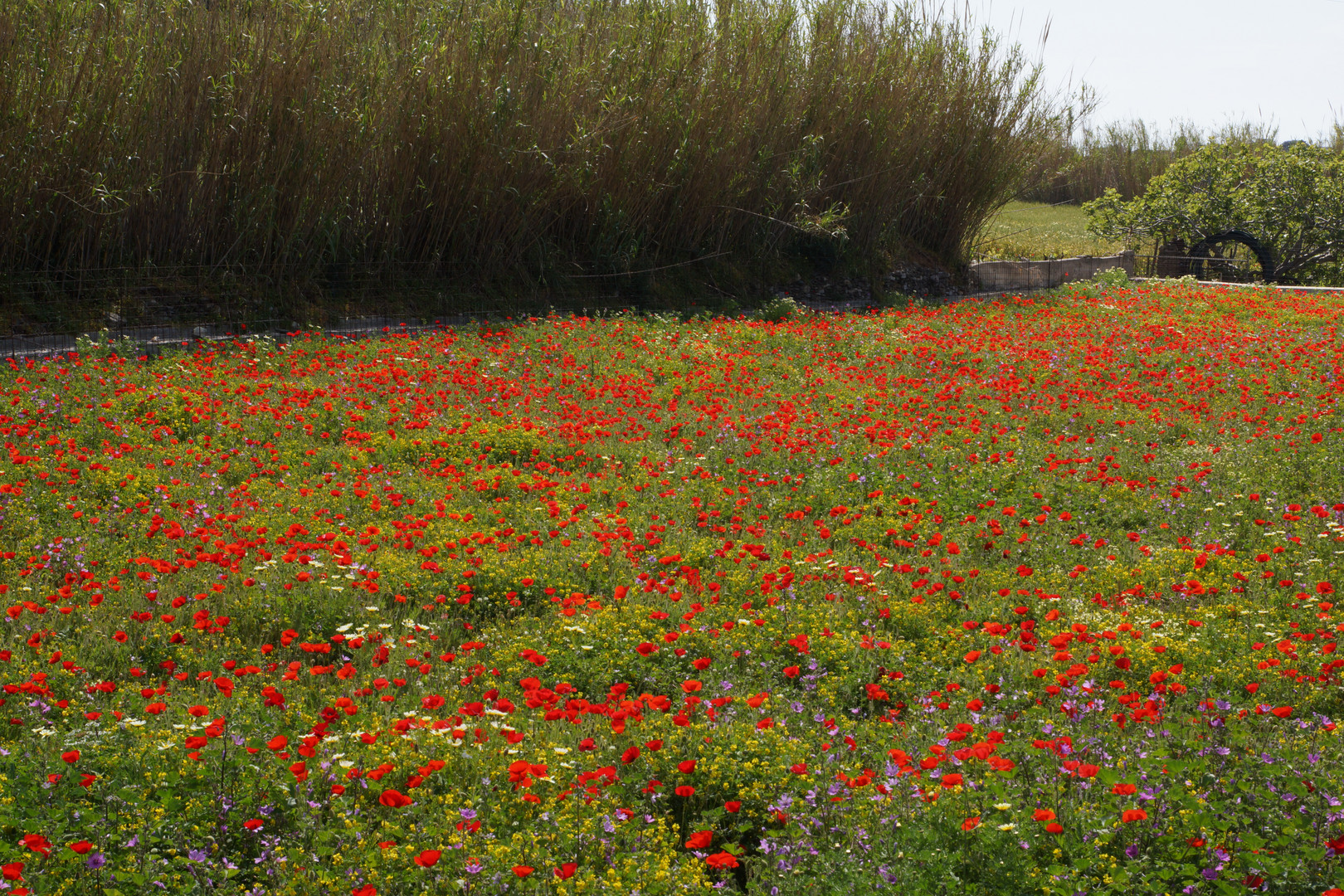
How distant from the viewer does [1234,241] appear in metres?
20.9

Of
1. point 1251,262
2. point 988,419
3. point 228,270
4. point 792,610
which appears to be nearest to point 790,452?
point 988,419

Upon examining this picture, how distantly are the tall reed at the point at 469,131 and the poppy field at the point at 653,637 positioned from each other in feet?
6.45

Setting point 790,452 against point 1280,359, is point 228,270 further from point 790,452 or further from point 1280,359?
point 1280,359

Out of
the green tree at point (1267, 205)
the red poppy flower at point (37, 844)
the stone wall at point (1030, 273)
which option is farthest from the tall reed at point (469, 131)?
the red poppy flower at point (37, 844)

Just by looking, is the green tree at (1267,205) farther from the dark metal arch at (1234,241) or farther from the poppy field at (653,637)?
the poppy field at (653,637)

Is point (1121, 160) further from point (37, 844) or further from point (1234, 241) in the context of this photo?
point (37, 844)

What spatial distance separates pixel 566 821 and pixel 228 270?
8763 mm

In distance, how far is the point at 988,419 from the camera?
734cm

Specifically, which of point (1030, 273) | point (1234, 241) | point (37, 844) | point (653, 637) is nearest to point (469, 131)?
point (653, 637)

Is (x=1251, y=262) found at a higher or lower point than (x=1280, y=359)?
higher

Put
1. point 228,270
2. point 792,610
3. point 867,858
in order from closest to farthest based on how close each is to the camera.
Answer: point 867,858 → point 792,610 → point 228,270

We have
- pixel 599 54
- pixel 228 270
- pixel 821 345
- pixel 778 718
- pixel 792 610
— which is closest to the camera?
pixel 778 718

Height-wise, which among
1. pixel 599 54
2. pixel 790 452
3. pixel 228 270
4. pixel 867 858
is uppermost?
pixel 599 54

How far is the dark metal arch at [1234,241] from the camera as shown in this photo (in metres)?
20.0
